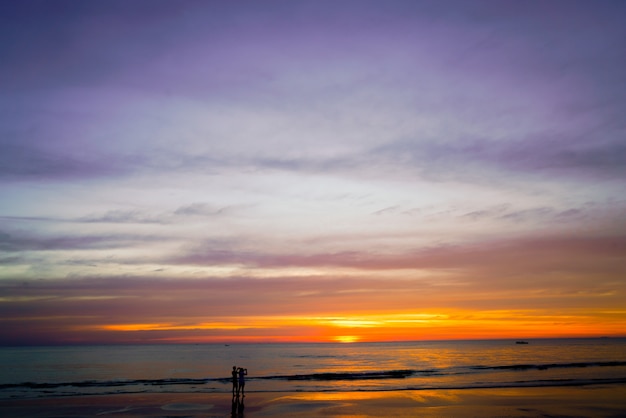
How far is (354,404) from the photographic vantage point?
3353 cm

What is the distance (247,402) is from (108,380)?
28.6 metres

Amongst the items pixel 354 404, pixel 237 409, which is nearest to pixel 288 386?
pixel 354 404

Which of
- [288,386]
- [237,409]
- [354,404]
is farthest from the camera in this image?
[288,386]

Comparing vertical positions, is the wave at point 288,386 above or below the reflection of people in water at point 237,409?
below

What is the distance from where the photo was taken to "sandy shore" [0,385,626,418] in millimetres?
29844

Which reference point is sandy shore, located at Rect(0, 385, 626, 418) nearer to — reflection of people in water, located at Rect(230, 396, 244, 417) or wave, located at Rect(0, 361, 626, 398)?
reflection of people in water, located at Rect(230, 396, 244, 417)

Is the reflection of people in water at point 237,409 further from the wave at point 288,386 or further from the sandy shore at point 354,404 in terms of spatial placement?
the wave at point 288,386

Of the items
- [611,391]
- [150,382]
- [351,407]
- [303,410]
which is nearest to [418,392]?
[351,407]

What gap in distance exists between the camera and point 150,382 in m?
52.5

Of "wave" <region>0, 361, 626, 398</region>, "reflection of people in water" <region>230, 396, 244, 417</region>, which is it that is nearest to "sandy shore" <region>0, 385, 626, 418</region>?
"reflection of people in water" <region>230, 396, 244, 417</region>

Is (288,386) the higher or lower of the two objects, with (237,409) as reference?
lower

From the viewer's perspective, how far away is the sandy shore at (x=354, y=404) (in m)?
29.8

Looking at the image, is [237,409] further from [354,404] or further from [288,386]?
[288,386]

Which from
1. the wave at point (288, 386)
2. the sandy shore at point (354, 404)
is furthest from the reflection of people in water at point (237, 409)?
the wave at point (288, 386)
